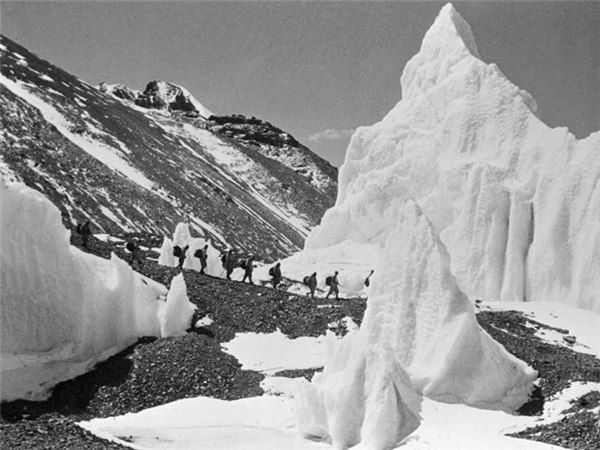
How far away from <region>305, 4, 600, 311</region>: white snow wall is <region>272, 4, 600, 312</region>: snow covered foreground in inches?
2.7

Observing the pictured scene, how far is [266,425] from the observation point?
679 inches

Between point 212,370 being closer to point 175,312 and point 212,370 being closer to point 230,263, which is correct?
point 175,312

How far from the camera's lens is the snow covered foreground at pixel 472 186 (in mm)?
35719

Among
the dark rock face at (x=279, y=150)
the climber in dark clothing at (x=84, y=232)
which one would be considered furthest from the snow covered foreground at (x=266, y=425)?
the dark rock face at (x=279, y=150)

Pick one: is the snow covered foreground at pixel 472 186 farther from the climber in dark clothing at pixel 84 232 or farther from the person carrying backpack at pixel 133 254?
the climber in dark clothing at pixel 84 232

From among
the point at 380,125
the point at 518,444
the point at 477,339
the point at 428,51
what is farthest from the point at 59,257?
the point at 428,51

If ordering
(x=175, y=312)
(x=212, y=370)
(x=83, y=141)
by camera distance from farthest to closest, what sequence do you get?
(x=83, y=141)
(x=175, y=312)
(x=212, y=370)

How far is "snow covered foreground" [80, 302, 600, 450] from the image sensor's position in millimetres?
15492

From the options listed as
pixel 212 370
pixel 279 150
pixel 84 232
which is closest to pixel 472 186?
pixel 84 232

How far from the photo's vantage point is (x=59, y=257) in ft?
72.6

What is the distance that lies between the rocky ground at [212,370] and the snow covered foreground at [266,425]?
0.72 metres

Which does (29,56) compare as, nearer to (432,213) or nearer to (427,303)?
(432,213)

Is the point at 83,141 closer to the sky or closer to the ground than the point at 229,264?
closer to the sky

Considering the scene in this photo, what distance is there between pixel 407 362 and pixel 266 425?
4.73 meters
